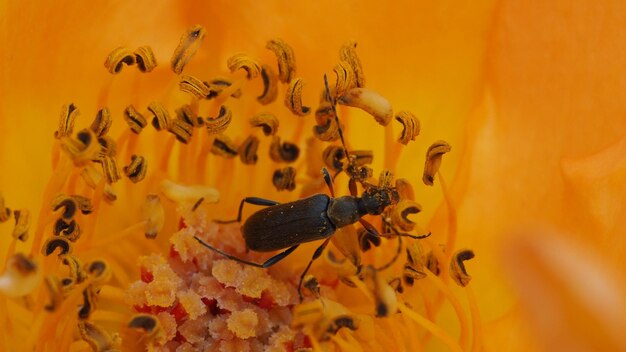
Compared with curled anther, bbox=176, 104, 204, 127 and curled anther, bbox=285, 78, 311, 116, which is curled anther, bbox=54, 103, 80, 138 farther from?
curled anther, bbox=285, 78, 311, 116

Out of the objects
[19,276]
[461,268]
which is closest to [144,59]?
[19,276]

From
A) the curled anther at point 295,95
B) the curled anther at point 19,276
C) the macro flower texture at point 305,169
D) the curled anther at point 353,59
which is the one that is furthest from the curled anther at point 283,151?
the curled anther at point 19,276

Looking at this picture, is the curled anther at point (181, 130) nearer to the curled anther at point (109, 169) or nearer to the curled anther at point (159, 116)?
the curled anther at point (159, 116)

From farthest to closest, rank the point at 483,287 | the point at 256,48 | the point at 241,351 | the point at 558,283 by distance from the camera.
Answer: the point at 256,48
the point at 483,287
the point at 241,351
the point at 558,283

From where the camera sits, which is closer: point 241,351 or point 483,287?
point 241,351

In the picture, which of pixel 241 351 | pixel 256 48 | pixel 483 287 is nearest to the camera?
pixel 241 351

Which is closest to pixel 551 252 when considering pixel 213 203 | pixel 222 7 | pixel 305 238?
pixel 305 238

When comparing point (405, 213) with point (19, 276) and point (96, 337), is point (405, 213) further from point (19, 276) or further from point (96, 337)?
point (19, 276)

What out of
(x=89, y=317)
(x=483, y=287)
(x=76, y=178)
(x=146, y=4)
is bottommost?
(x=89, y=317)

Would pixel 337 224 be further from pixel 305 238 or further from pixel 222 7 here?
pixel 222 7
